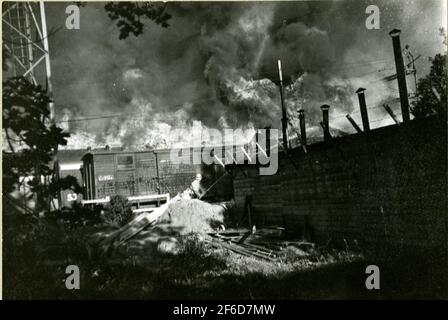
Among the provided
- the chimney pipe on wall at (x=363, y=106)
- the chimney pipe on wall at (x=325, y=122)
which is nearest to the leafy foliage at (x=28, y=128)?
the chimney pipe on wall at (x=363, y=106)

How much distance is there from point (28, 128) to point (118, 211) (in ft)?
55.6

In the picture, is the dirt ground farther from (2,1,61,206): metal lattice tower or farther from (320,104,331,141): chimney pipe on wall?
(320,104,331,141): chimney pipe on wall

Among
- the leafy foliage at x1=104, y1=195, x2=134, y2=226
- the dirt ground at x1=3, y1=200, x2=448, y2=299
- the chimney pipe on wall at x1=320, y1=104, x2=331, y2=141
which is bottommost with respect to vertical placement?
the dirt ground at x1=3, y1=200, x2=448, y2=299

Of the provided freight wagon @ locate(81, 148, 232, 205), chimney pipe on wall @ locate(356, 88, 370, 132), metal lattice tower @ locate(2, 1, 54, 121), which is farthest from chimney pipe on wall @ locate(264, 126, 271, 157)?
freight wagon @ locate(81, 148, 232, 205)

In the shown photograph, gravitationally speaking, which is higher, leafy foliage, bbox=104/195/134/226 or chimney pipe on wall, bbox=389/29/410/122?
chimney pipe on wall, bbox=389/29/410/122

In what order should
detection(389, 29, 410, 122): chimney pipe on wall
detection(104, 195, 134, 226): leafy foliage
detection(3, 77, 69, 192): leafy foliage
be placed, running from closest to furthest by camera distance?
detection(3, 77, 69, 192): leafy foliage
detection(389, 29, 410, 122): chimney pipe on wall
detection(104, 195, 134, 226): leafy foliage

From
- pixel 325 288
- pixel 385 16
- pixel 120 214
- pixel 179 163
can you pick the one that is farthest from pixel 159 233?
pixel 179 163

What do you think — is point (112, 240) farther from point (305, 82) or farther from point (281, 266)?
point (305, 82)

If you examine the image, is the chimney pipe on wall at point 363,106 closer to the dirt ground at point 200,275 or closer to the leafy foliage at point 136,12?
the dirt ground at point 200,275

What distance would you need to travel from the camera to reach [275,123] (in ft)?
209

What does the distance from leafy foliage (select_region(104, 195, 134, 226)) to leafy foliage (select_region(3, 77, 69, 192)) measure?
15952 mm

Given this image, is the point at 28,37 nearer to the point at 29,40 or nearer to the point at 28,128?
the point at 29,40

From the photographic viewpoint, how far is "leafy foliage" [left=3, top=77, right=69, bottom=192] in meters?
2.98

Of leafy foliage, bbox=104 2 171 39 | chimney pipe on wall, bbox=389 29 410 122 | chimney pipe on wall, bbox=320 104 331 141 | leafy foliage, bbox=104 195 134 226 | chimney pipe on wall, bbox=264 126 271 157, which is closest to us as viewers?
leafy foliage, bbox=104 2 171 39
